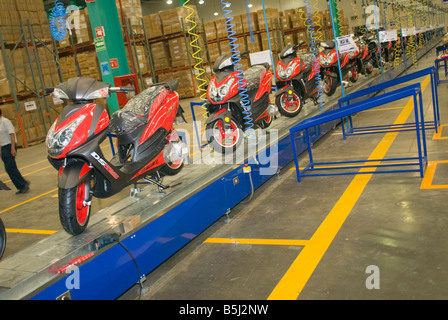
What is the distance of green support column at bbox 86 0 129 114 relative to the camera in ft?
28.7

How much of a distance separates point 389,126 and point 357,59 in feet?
16.4

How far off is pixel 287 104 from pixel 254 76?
3.94ft

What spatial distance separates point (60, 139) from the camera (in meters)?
3.15

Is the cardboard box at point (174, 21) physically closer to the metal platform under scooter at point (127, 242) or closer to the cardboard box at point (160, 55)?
the cardboard box at point (160, 55)

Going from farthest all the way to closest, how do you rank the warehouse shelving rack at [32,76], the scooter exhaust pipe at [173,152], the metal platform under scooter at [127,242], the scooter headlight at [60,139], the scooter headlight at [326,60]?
the warehouse shelving rack at [32,76] < the scooter headlight at [326,60] < the scooter exhaust pipe at [173,152] < the scooter headlight at [60,139] < the metal platform under scooter at [127,242]

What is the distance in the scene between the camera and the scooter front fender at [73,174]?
3152 mm

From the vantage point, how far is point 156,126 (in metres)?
4.06

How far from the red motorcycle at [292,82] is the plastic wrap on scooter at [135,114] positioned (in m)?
3.31

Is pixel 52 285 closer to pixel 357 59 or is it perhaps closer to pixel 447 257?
pixel 447 257

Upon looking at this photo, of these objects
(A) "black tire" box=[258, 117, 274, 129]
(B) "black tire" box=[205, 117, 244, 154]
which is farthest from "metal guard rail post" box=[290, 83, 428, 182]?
(A) "black tire" box=[258, 117, 274, 129]

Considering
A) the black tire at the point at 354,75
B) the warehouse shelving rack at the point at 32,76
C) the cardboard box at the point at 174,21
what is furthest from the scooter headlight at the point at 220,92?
the cardboard box at the point at 174,21

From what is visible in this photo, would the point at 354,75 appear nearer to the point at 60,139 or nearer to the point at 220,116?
the point at 220,116

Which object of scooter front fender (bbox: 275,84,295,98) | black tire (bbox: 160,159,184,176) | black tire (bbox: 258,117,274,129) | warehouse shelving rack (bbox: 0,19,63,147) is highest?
warehouse shelving rack (bbox: 0,19,63,147)

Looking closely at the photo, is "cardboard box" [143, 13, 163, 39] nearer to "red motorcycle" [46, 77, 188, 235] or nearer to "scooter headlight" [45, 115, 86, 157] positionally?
"red motorcycle" [46, 77, 188, 235]
